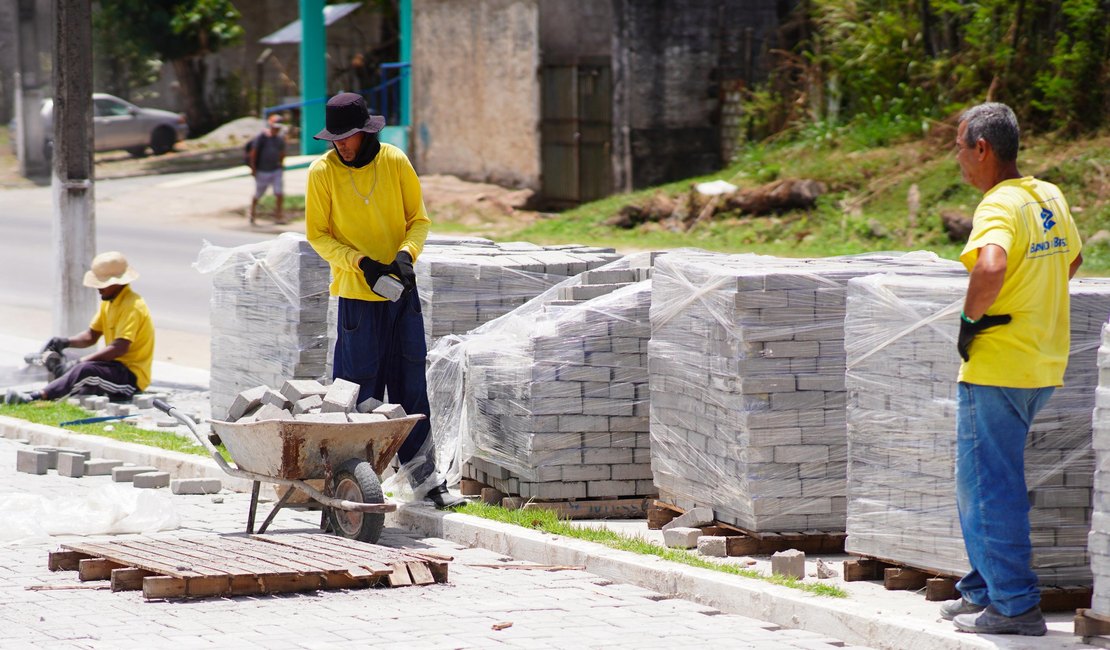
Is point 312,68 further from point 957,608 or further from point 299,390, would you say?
point 957,608

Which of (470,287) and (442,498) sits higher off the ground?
(470,287)

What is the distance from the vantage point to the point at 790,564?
248 inches

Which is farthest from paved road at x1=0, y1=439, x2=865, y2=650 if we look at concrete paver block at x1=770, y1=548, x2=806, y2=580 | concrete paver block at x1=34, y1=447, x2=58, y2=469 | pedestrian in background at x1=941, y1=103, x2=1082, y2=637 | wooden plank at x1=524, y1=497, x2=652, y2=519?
concrete paver block at x1=34, y1=447, x2=58, y2=469

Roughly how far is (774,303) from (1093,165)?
14199 millimetres

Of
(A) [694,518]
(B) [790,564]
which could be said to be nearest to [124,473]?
(A) [694,518]

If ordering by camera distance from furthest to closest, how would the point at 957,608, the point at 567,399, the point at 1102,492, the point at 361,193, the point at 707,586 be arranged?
the point at 361,193
the point at 567,399
the point at 707,586
the point at 957,608
the point at 1102,492

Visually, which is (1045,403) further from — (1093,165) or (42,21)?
(42,21)

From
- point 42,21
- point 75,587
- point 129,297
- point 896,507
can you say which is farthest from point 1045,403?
point 42,21

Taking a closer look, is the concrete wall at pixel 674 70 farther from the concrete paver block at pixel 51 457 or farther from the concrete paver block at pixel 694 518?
the concrete paver block at pixel 694 518

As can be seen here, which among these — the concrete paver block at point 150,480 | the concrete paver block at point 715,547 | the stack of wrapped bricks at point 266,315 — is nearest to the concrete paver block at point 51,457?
the concrete paver block at point 150,480

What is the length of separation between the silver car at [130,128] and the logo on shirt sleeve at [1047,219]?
35.6 metres

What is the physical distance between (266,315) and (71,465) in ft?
4.71

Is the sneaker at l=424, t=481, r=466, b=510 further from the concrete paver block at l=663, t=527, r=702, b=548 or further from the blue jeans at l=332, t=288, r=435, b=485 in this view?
the concrete paver block at l=663, t=527, r=702, b=548

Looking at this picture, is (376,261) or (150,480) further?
(150,480)
